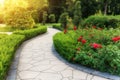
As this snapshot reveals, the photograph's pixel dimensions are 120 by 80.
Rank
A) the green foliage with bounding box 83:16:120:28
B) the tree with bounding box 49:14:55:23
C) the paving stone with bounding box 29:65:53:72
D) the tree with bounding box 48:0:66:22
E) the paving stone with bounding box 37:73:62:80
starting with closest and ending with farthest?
the paving stone with bounding box 37:73:62:80 → the paving stone with bounding box 29:65:53:72 → the green foliage with bounding box 83:16:120:28 → the tree with bounding box 49:14:55:23 → the tree with bounding box 48:0:66:22

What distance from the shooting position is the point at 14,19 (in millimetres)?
13078

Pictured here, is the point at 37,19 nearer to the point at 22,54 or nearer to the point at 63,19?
the point at 63,19

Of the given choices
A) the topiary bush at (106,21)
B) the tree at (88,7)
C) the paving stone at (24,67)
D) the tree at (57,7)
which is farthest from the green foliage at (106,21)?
the tree at (57,7)

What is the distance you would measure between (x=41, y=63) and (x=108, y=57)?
2136 millimetres

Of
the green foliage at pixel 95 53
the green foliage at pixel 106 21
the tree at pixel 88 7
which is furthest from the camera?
the tree at pixel 88 7

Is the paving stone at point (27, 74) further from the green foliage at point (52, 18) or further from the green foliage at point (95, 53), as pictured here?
the green foliage at point (52, 18)

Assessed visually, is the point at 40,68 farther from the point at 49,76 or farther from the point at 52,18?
the point at 52,18

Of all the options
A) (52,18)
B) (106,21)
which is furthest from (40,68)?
(52,18)

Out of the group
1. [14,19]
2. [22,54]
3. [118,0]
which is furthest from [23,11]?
[118,0]

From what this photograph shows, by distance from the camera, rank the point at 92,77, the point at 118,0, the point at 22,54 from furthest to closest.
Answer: the point at 118,0 → the point at 22,54 → the point at 92,77

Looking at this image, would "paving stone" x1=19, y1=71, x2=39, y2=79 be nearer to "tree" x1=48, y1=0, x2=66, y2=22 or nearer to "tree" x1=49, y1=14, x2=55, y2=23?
"tree" x1=49, y1=14, x2=55, y2=23

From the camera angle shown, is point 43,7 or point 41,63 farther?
point 43,7

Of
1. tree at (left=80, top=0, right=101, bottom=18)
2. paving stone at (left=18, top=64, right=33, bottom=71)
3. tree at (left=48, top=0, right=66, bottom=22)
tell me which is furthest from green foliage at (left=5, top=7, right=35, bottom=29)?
tree at (left=48, top=0, right=66, bottom=22)

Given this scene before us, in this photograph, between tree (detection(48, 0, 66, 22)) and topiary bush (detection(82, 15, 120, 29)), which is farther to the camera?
tree (detection(48, 0, 66, 22))
